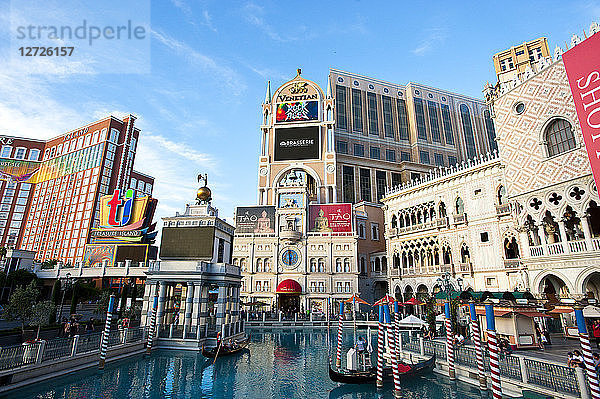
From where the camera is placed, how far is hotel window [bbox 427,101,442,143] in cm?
6675

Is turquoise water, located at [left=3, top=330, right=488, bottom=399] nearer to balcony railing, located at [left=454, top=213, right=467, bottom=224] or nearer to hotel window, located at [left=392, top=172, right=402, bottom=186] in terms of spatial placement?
balcony railing, located at [left=454, top=213, right=467, bottom=224]

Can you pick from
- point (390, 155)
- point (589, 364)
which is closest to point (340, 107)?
point (390, 155)

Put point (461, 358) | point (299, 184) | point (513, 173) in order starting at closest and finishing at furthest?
1. point (461, 358)
2. point (513, 173)
3. point (299, 184)

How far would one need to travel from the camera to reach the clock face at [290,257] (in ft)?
153

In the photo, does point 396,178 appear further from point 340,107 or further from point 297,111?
point 297,111

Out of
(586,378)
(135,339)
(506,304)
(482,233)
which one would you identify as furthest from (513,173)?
(135,339)

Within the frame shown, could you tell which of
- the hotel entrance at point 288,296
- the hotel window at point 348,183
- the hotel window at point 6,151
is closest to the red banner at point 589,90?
the hotel entrance at point 288,296

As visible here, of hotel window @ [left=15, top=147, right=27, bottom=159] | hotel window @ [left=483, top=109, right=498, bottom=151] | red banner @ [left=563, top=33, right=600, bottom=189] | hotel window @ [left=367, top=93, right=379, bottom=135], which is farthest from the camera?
hotel window @ [left=15, top=147, right=27, bottom=159]

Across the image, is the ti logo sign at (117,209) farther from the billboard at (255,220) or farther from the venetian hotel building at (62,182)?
the venetian hotel building at (62,182)

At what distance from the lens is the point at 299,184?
5019cm

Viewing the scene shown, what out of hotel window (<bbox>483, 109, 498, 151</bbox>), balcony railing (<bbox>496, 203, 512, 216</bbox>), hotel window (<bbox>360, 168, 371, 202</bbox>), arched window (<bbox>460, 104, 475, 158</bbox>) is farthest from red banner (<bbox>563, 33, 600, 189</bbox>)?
hotel window (<bbox>483, 109, 498, 151</bbox>)

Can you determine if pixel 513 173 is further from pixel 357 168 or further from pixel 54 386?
pixel 357 168

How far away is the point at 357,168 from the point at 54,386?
172ft

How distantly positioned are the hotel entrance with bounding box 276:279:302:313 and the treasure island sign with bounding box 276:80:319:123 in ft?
93.1
